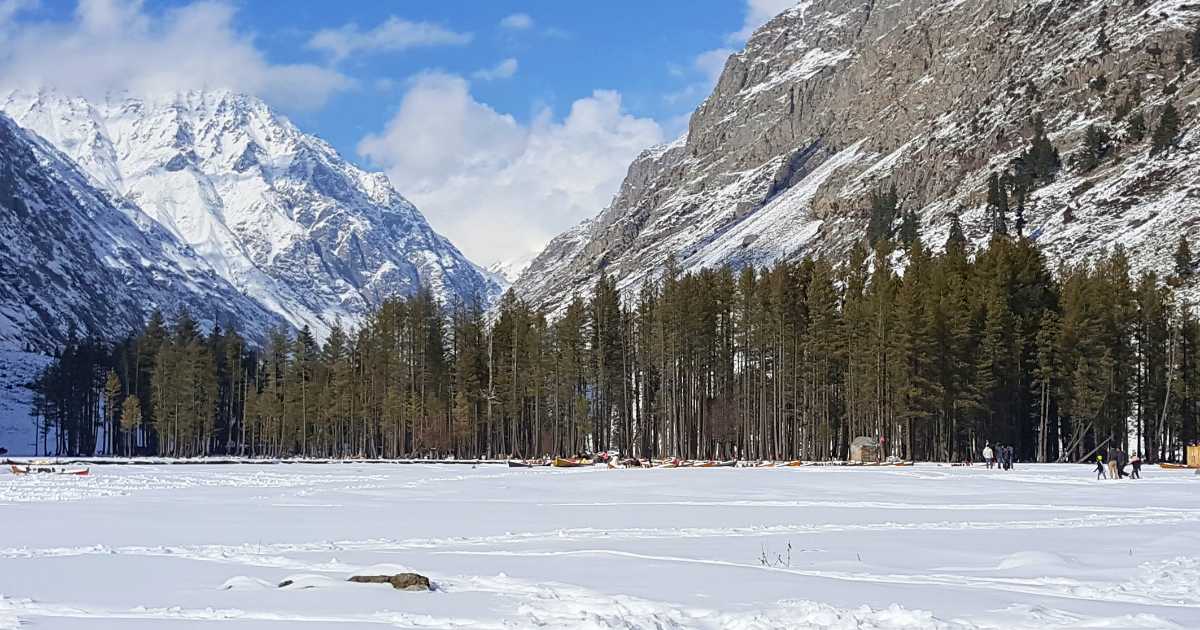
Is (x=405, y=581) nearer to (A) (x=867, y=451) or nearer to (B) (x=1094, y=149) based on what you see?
(A) (x=867, y=451)

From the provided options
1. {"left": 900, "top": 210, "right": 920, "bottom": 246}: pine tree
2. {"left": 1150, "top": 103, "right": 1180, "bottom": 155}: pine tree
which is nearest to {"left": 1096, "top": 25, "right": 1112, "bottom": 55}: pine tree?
{"left": 1150, "top": 103, "right": 1180, "bottom": 155}: pine tree

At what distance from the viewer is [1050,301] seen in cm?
7081

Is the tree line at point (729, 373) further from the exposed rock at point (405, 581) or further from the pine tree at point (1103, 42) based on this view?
the pine tree at point (1103, 42)

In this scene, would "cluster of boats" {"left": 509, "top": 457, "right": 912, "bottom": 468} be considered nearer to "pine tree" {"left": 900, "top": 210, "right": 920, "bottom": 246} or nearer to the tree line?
the tree line

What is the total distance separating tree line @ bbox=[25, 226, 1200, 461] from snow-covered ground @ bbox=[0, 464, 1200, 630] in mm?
33503

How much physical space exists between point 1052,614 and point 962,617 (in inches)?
41.7

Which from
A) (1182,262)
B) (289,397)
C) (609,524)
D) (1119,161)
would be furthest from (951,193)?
(609,524)

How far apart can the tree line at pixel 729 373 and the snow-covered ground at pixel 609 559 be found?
33.5 meters

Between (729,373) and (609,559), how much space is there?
66.3 m

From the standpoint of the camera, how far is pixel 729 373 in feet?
270

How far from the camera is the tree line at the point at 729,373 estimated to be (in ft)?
219

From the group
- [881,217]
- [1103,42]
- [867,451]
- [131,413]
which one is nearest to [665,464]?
[867,451]

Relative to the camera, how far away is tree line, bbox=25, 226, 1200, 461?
66.9 m

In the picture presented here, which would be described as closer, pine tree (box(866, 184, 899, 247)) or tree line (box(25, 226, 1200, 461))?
tree line (box(25, 226, 1200, 461))
